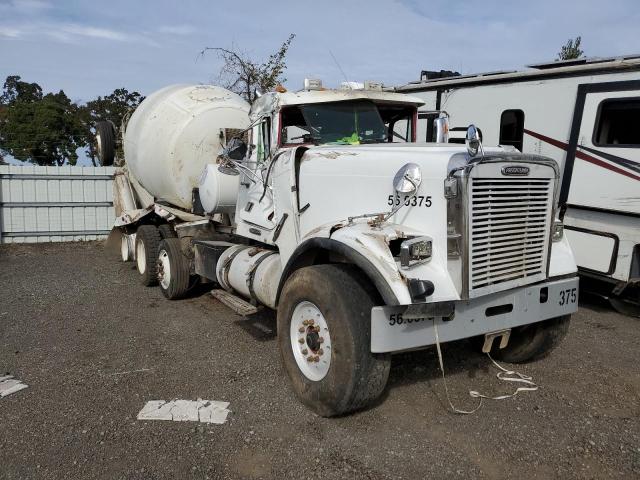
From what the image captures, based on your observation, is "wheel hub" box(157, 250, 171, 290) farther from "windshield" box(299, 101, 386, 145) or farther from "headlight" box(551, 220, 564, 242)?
"headlight" box(551, 220, 564, 242)

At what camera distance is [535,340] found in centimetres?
500

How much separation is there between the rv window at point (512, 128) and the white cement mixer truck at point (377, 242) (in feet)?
9.01

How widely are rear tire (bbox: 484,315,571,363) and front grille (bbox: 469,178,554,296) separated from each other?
0.78m

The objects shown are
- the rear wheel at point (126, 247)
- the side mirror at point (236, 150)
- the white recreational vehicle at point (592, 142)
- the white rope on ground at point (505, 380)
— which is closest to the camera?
the white rope on ground at point (505, 380)

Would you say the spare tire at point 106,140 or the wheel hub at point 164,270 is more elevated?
the spare tire at point 106,140

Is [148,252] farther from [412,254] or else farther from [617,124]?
[617,124]

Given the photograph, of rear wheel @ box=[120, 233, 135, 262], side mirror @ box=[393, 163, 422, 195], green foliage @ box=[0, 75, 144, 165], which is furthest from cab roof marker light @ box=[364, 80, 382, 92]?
green foliage @ box=[0, 75, 144, 165]

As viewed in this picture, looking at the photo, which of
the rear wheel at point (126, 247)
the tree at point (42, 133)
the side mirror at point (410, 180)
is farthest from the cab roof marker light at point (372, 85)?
the tree at point (42, 133)

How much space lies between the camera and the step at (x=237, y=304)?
570 centimetres

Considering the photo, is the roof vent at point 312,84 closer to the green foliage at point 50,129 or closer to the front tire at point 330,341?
the front tire at point 330,341

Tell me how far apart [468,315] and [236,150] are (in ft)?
11.3

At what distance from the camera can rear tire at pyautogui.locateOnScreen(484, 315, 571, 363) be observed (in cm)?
491

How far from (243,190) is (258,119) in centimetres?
84

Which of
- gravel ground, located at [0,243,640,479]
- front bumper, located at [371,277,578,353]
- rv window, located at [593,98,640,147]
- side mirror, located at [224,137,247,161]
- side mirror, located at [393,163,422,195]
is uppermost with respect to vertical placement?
rv window, located at [593,98,640,147]
